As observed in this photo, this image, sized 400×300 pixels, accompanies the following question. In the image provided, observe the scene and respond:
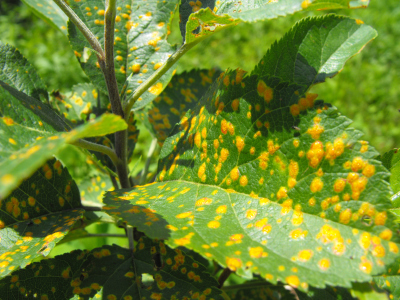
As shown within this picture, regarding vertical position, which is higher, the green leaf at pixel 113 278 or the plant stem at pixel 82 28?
the plant stem at pixel 82 28

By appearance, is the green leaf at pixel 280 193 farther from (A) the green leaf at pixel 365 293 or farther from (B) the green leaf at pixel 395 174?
(B) the green leaf at pixel 395 174

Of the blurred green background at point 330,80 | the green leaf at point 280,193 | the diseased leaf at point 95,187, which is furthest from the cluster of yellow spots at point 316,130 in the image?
the blurred green background at point 330,80

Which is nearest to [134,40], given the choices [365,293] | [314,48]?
[314,48]

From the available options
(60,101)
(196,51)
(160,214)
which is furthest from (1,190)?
(196,51)

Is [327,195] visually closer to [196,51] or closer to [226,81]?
[226,81]

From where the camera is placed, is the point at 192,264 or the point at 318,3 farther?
the point at 192,264

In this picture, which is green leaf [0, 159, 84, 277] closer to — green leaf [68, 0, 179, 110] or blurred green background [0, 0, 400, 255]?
green leaf [68, 0, 179, 110]

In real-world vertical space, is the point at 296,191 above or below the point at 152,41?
below
